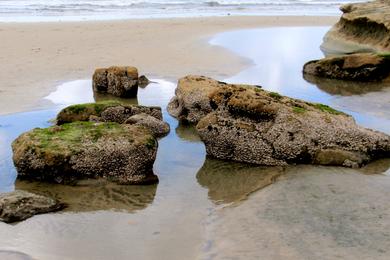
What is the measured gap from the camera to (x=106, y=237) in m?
5.37

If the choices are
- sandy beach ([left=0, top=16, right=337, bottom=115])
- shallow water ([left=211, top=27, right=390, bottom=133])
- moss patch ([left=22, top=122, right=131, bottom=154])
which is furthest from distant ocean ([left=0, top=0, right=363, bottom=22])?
moss patch ([left=22, top=122, right=131, bottom=154])

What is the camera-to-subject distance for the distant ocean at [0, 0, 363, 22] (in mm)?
34250

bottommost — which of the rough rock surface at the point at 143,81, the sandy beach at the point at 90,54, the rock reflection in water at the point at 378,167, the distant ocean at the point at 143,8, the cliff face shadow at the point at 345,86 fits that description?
the distant ocean at the point at 143,8

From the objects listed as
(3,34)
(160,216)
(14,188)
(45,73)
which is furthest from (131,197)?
(3,34)

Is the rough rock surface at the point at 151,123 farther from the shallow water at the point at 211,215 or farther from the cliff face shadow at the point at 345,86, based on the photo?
the cliff face shadow at the point at 345,86

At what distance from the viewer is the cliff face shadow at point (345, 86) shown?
41.2 feet

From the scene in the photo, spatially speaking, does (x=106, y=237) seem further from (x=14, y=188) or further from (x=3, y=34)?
(x=3, y=34)

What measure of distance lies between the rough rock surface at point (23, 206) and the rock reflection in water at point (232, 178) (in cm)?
189

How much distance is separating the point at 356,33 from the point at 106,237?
15.8 metres

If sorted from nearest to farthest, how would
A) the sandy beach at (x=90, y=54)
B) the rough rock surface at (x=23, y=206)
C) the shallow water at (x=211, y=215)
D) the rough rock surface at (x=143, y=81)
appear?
the shallow water at (x=211, y=215) < the rough rock surface at (x=23, y=206) < the sandy beach at (x=90, y=54) < the rough rock surface at (x=143, y=81)

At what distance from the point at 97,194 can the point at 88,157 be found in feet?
1.92

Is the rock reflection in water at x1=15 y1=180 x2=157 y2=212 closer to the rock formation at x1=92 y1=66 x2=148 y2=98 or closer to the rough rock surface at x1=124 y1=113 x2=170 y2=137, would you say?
the rough rock surface at x1=124 y1=113 x2=170 y2=137

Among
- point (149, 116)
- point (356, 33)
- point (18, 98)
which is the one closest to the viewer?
point (149, 116)

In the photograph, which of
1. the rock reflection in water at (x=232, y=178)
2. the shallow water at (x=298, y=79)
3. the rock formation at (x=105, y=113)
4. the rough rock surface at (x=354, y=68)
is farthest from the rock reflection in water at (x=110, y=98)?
the rough rock surface at (x=354, y=68)
